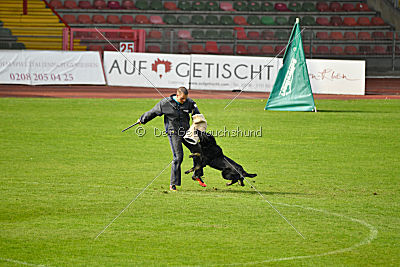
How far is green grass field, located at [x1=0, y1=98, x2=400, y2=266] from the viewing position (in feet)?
25.3

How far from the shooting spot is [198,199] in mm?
10539

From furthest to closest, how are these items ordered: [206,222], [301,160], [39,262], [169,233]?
[301,160] < [206,222] < [169,233] < [39,262]

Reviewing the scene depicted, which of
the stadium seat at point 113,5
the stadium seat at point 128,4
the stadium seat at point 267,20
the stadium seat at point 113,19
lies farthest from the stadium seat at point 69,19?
the stadium seat at point 267,20

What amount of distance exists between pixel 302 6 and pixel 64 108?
23.6 metres

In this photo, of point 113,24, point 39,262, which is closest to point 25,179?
point 39,262

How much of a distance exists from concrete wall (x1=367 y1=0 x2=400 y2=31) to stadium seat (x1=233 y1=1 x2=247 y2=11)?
346 inches

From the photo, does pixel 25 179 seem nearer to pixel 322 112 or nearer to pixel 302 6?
pixel 322 112

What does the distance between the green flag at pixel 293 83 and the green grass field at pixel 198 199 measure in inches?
93.5

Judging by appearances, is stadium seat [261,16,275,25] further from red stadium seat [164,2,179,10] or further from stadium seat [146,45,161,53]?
stadium seat [146,45,161,53]

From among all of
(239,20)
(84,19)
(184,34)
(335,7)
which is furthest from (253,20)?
(84,19)

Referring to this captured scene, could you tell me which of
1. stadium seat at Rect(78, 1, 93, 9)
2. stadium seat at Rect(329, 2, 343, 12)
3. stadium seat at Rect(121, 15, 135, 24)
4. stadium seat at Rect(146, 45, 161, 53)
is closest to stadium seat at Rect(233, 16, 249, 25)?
stadium seat at Rect(146, 45, 161, 53)

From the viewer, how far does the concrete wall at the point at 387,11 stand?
40938 millimetres

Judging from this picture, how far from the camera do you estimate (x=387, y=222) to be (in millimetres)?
9258

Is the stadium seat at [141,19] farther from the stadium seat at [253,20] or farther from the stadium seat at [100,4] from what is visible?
the stadium seat at [253,20]
